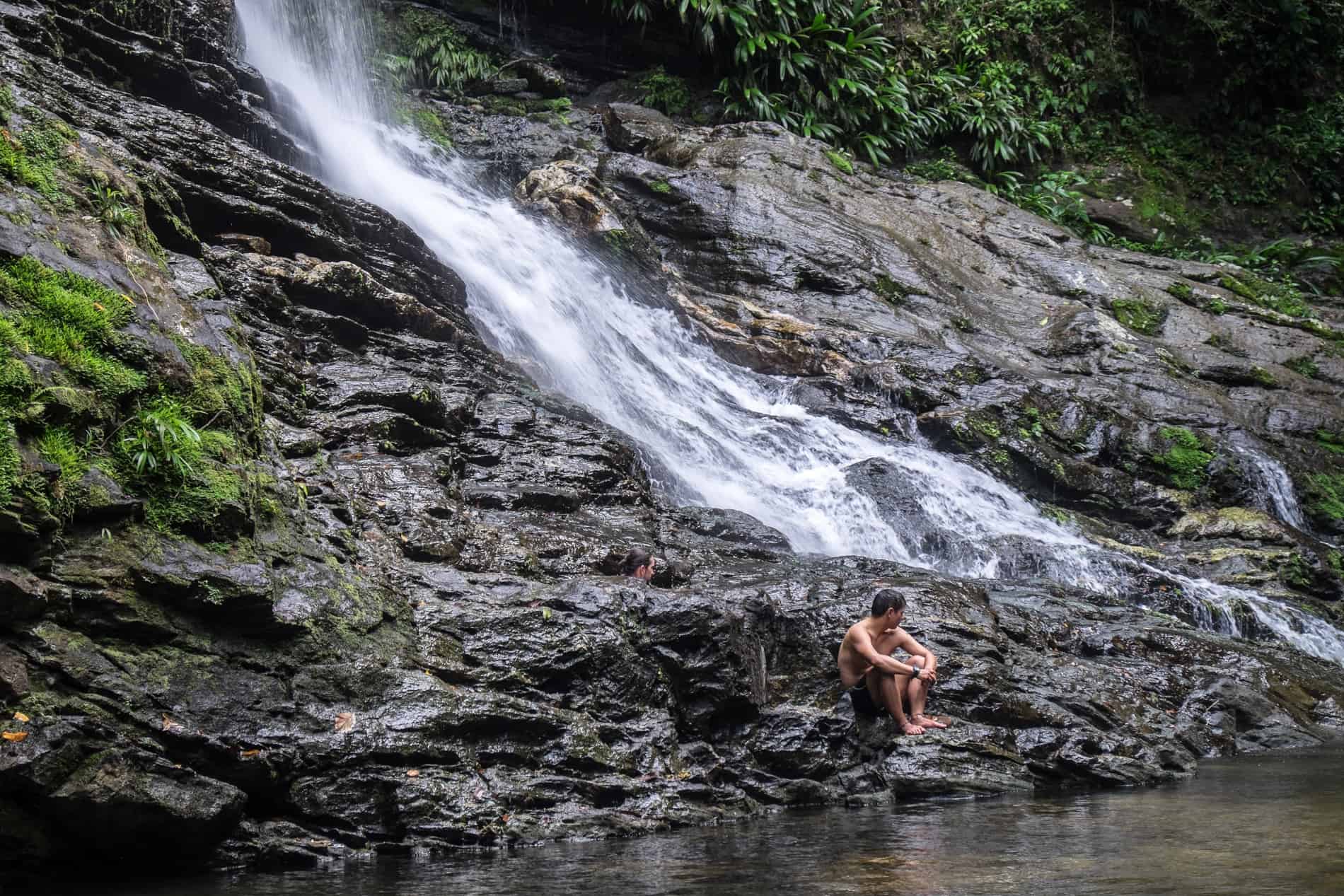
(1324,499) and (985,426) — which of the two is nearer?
(985,426)

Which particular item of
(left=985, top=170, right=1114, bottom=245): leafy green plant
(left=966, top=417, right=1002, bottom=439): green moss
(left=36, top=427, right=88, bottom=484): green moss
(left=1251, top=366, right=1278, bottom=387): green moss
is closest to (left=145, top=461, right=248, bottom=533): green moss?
(left=36, top=427, right=88, bottom=484): green moss

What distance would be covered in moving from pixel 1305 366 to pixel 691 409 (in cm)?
1033

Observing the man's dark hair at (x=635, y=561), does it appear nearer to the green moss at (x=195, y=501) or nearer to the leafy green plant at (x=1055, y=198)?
the green moss at (x=195, y=501)

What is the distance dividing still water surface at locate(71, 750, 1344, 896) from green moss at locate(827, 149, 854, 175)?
1434 centimetres

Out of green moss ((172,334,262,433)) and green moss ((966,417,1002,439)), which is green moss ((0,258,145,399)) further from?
green moss ((966,417,1002,439))

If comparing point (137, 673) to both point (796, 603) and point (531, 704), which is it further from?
point (796, 603)

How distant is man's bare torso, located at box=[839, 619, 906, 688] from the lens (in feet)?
20.6

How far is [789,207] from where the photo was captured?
53.0 ft

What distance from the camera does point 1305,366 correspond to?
15.7 metres

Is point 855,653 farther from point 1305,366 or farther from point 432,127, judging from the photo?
point 432,127

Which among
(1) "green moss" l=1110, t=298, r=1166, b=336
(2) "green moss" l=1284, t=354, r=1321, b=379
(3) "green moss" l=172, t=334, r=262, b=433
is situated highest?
(1) "green moss" l=1110, t=298, r=1166, b=336

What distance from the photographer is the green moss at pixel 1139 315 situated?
15969mm

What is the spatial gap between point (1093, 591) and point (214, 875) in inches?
324

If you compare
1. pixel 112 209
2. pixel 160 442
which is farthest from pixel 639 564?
pixel 112 209
